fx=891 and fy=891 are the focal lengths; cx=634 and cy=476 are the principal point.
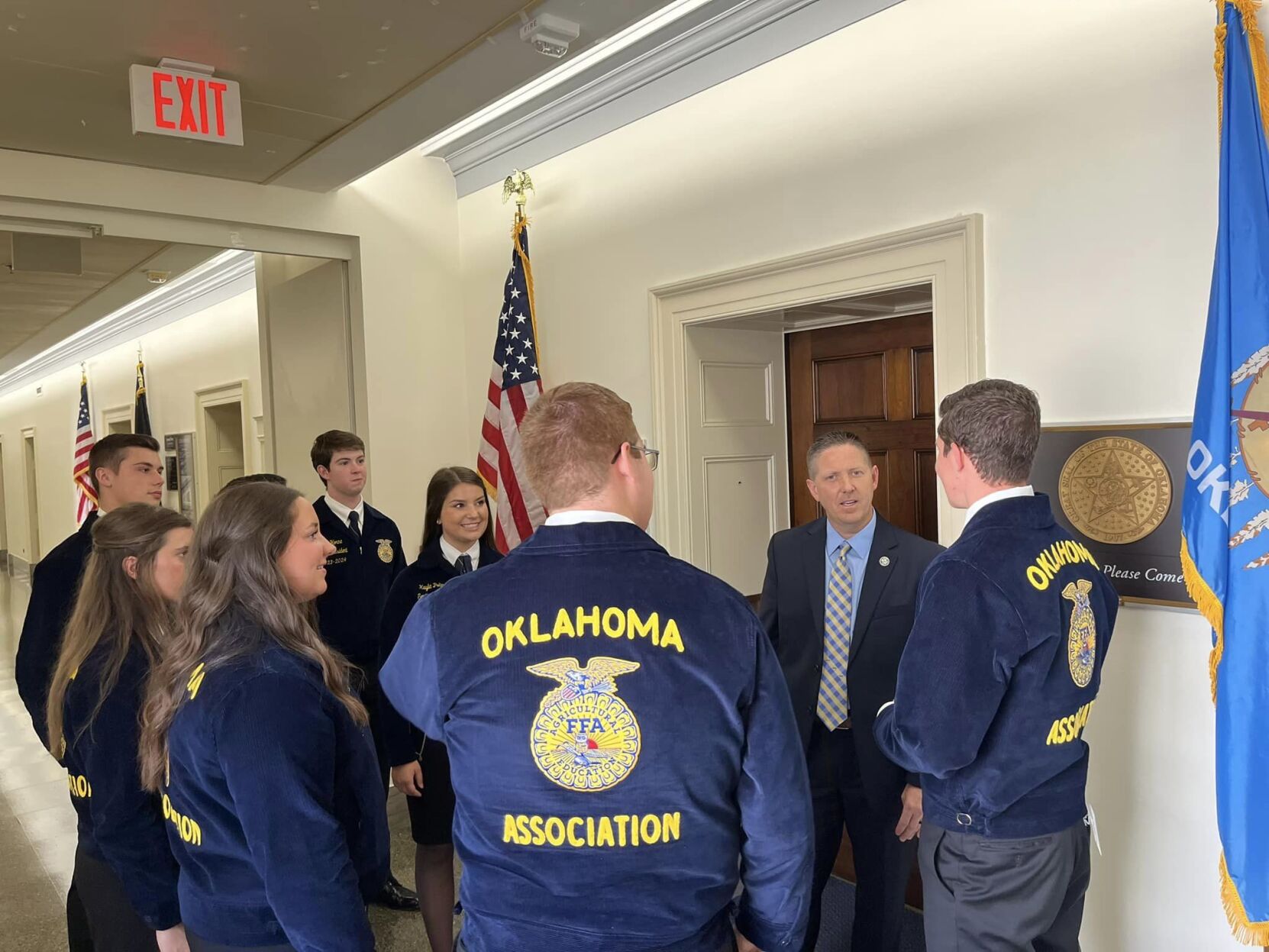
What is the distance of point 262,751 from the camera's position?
4.25ft

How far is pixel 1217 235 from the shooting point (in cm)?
196

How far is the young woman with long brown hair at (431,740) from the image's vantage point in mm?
2453

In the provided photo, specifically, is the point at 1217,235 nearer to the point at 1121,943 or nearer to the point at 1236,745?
the point at 1236,745

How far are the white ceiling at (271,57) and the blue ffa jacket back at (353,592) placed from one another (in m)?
1.39

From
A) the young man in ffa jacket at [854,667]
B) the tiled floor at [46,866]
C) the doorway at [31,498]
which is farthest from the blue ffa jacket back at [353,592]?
the doorway at [31,498]

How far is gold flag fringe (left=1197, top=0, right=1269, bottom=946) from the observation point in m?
1.85

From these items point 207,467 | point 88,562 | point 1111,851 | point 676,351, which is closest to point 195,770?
point 88,562

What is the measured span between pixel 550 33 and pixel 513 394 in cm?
176

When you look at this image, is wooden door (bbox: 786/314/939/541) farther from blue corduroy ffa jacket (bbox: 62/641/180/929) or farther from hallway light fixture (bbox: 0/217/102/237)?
hallway light fixture (bbox: 0/217/102/237)

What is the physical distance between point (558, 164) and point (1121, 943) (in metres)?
3.57

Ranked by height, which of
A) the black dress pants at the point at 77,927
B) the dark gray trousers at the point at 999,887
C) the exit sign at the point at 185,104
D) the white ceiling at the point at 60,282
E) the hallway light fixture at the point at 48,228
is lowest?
the black dress pants at the point at 77,927

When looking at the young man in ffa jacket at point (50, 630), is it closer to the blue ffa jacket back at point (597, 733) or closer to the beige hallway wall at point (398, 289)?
the blue ffa jacket back at point (597, 733)

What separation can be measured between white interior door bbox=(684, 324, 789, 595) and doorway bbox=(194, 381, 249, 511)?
9.31 ft

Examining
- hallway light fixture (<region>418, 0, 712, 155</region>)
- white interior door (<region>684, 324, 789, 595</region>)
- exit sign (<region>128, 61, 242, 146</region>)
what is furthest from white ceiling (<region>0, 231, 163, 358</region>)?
white interior door (<region>684, 324, 789, 595</region>)
